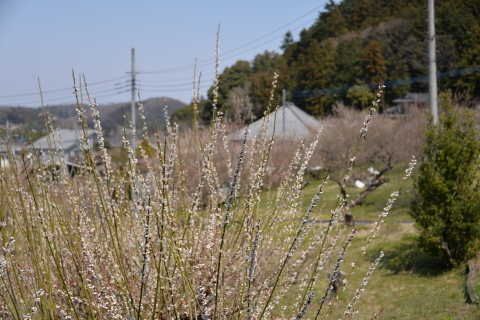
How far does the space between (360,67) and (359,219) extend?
27319 millimetres

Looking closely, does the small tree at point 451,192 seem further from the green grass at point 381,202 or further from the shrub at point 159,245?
the green grass at point 381,202

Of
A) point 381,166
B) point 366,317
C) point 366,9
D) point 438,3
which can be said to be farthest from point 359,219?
point 366,9

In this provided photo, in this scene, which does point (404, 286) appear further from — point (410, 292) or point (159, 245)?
point (159, 245)

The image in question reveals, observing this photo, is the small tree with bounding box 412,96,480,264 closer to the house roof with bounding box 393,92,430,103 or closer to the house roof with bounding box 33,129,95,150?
the house roof with bounding box 33,129,95,150

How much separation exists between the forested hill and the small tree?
2312 centimetres

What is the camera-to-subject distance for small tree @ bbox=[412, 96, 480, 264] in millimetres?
8234

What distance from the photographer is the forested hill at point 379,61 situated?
33.2 meters

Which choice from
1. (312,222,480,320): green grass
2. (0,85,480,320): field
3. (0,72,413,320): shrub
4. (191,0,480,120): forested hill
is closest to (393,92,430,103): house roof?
(191,0,480,120): forested hill

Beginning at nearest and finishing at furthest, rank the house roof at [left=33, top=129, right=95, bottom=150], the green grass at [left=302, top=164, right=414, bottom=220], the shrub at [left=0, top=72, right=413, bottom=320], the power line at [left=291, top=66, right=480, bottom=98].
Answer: the shrub at [left=0, top=72, right=413, bottom=320] < the house roof at [left=33, top=129, right=95, bottom=150] < the green grass at [left=302, top=164, right=414, bottom=220] < the power line at [left=291, top=66, right=480, bottom=98]

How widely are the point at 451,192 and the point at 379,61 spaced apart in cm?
3270

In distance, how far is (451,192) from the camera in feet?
27.9

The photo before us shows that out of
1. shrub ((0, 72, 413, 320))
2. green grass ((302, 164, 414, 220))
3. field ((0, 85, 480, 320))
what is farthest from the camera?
green grass ((302, 164, 414, 220))

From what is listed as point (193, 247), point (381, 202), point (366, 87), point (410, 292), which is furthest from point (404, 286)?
point (366, 87)

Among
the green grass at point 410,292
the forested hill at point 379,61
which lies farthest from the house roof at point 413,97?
the green grass at point 410,292
